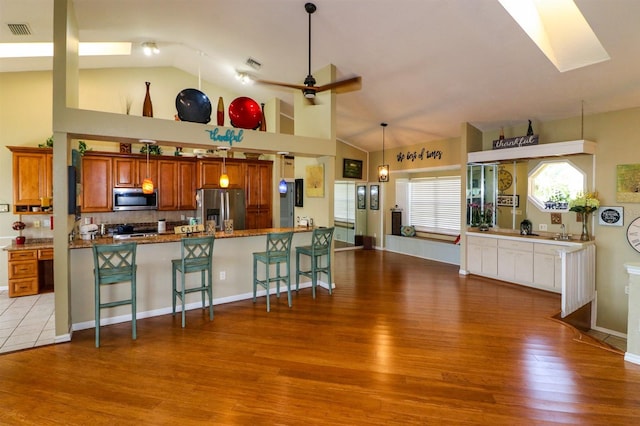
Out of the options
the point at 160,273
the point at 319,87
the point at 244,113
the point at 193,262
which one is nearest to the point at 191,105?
the point at 244,113

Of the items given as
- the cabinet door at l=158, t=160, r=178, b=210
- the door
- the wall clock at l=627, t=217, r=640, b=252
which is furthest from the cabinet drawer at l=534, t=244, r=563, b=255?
the cabinet door at l=158, t=160, r=178, b=210

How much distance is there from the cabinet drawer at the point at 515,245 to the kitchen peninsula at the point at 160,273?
3.49 metres

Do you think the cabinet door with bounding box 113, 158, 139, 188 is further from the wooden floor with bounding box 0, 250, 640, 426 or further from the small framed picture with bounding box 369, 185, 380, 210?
the small framed picture with bounding box 369, 185, 380, 210

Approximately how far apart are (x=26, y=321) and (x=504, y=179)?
772 cm

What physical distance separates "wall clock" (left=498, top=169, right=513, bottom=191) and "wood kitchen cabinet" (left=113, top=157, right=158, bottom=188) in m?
6.63

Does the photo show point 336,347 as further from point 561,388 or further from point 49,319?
point 49,319

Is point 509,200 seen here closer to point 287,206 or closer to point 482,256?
point 482,256

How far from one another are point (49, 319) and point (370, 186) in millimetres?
7429

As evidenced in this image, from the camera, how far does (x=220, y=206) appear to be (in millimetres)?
6543

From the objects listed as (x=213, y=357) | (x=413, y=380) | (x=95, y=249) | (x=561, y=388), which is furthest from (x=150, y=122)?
(x=561, y=388)

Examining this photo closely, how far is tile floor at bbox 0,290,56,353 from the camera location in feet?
10.8

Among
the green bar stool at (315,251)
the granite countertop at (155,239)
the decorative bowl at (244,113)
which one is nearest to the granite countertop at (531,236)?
the green bar stool at (315,251)

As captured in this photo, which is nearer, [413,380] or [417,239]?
[413,380]

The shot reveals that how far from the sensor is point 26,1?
338cm
